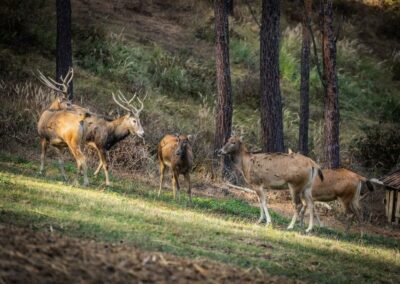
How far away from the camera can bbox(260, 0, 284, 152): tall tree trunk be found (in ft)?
72.9

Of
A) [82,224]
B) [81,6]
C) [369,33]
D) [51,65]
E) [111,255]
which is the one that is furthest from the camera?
[369,33]

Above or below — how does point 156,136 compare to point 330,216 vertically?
above

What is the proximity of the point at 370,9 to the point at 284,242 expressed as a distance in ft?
115

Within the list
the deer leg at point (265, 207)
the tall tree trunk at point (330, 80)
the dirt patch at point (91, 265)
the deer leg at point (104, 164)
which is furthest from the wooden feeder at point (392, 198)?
the dirt patch at point (91, 265)

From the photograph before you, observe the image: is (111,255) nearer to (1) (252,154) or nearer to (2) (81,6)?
(1) (252,154)

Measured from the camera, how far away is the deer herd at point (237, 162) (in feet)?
56.6

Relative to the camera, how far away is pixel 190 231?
13.6 m

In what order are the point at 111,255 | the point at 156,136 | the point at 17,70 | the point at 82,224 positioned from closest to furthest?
the point at 111,255
the point at 82,224
the point at 156,136
the point at 17,70

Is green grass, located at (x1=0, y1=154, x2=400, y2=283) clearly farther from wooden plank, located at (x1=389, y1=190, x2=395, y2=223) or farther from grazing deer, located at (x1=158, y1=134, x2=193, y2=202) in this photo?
wooden plank, located at (x1=389, y1=190, x2=395, y2=223)

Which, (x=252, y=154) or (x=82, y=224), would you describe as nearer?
(x=82, y=224)

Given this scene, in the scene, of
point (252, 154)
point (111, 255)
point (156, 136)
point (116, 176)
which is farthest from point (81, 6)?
point (111, 255)

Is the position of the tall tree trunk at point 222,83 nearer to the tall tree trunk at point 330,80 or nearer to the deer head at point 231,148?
the tall tree trunk at point 330,80

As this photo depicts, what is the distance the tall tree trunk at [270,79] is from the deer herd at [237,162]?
3.74 m

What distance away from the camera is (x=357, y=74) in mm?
39500
